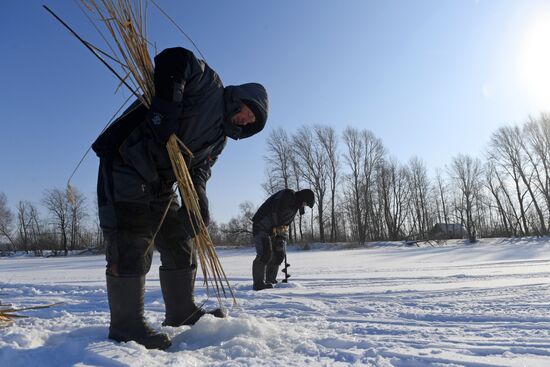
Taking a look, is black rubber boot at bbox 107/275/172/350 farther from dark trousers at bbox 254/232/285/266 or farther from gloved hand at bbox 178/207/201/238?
dark trousers at bbox 254/232/285/266

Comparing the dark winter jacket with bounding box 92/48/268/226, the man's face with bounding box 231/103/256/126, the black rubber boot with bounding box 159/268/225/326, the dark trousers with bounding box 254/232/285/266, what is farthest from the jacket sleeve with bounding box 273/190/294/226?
the man's face with bounding box 231/103/256/126

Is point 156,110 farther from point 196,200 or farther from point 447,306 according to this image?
point 447,306

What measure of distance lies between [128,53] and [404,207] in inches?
1714

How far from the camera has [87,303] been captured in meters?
3.83

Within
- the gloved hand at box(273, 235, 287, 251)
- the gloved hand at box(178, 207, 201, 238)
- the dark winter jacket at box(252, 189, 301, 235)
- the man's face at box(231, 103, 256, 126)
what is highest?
the man's face at box(231, 103, 256, 126)

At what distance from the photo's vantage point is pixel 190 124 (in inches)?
74.9

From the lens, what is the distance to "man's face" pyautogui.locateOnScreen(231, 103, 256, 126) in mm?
1969

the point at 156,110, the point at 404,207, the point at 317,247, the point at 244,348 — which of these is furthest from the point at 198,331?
the point at 404,207

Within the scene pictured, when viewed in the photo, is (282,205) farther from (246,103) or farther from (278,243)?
(246,103)

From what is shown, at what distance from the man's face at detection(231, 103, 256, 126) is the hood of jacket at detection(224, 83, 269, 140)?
0.7 inches

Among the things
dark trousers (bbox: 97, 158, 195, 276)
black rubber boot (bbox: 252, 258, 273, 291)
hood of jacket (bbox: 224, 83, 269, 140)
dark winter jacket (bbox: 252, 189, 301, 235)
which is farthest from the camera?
dark winter jacket (bbox: 252, 189, 301, 235)

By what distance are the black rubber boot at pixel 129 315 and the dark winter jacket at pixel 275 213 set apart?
12.7ft

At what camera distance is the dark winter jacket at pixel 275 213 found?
5.74 meters

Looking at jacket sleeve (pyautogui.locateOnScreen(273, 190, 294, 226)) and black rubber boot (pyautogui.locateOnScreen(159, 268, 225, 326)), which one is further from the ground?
jacket sleeve (pyautogui.locateOnScreen(273, 190, 294, 226))
